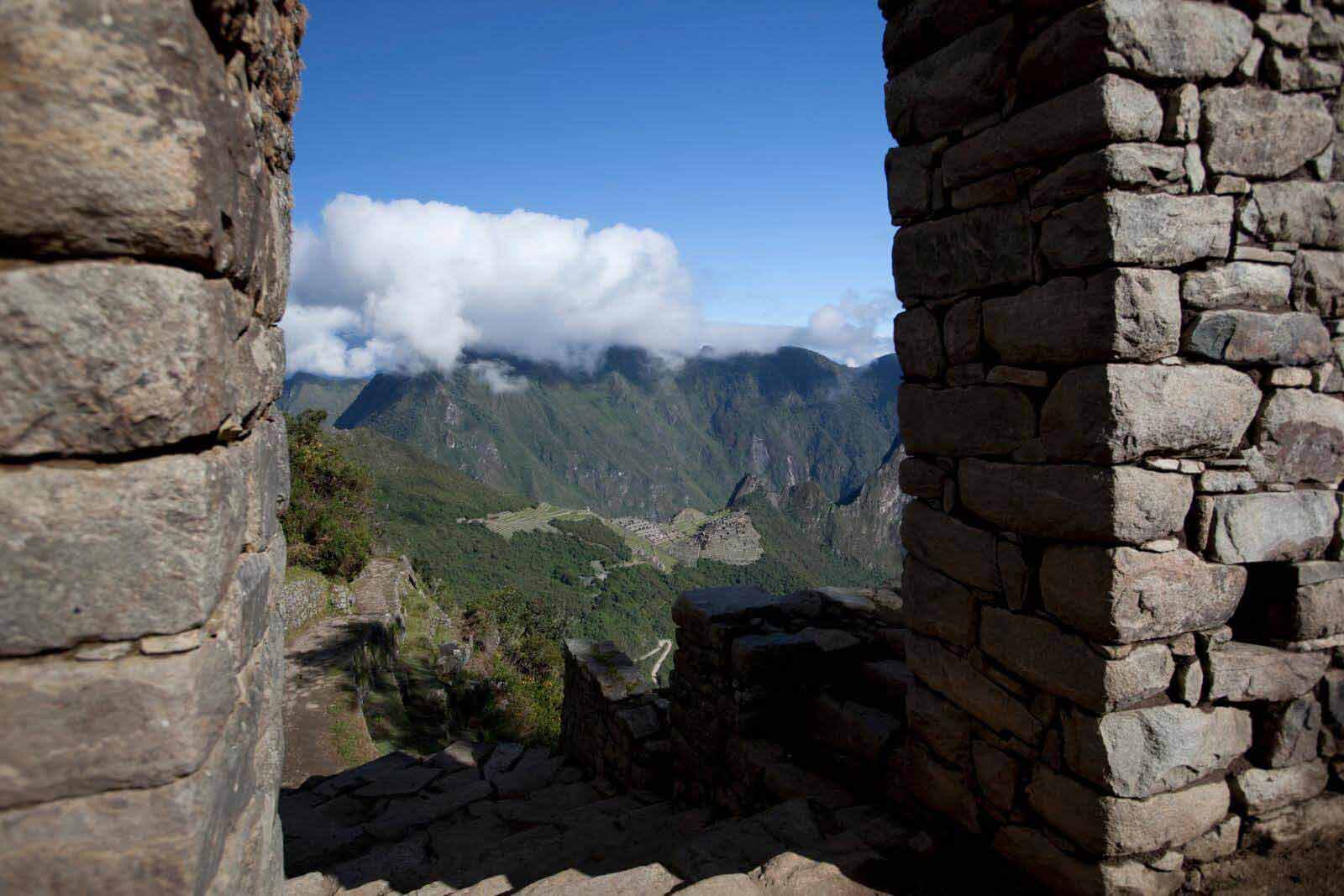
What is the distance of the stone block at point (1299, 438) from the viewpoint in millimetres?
2666

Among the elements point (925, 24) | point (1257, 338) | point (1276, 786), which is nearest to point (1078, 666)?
point (1276, 786)

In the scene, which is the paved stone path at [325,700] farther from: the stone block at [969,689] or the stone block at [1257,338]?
the stone block at [1257,338]

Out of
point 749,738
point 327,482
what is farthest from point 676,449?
point 749,738

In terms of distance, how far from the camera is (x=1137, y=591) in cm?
250

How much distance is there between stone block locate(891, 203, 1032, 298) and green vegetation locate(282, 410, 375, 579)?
784 inches

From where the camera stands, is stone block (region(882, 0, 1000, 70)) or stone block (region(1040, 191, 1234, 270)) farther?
stone block (region(882, 0, 1000, 70))

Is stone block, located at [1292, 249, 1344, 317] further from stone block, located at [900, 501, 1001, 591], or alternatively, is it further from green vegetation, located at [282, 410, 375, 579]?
green vegetation, located at [282, 410, 375, 579]

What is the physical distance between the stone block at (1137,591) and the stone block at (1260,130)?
4.67 feet

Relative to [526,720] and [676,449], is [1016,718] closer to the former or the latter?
[526,720]

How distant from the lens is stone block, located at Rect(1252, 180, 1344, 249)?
8.61ft

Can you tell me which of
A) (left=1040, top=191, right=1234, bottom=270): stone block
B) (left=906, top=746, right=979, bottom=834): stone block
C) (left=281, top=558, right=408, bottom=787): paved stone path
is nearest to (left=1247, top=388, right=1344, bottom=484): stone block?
(left=1040, top=191, right=1234, bottom=270): stone block

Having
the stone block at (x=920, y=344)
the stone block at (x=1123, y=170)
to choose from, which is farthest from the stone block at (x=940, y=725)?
the stone block at (x=1123, y=170)

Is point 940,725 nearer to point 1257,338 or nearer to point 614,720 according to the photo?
point 1257,338

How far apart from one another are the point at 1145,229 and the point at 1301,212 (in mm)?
720
